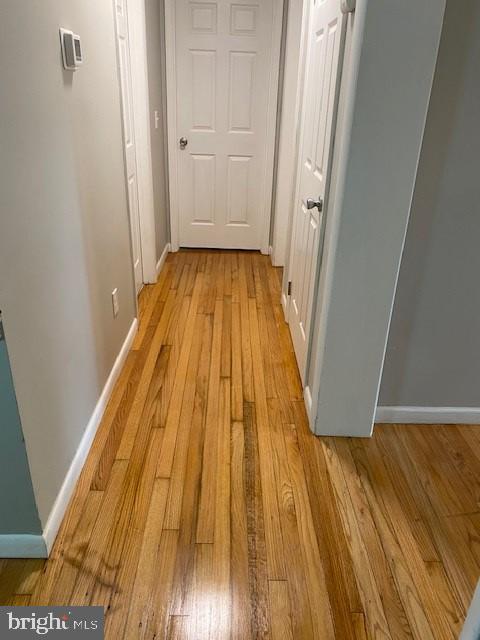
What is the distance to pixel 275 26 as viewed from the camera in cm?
366

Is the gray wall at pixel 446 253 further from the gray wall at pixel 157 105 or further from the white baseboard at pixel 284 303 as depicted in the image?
the gray wall at pixel 157 105

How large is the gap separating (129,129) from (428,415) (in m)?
2.46

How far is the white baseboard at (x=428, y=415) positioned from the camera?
2.10 m

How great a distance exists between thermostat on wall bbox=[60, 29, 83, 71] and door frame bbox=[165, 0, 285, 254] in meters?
2.32

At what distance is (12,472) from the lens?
4.39ft

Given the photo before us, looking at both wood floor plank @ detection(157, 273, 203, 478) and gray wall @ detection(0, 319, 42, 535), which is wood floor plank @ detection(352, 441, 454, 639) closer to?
wood floor plank @ detection(157, 273, 203, 478)

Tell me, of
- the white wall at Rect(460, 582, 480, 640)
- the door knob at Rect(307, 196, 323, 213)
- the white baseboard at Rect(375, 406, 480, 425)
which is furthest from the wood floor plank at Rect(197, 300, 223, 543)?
the door knob at Rect(307, 196, 323, 213)

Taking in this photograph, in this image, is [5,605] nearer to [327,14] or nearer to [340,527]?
[340,527]

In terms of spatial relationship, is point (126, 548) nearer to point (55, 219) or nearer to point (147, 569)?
point (147, 569)

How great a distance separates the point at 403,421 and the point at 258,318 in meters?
1.23

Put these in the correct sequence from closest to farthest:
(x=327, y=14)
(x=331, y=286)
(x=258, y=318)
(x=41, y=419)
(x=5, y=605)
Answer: (x=5, y=605), (x=41, y=419), (x=331, y=286), (x=327, y=14), (x=258, y=318)

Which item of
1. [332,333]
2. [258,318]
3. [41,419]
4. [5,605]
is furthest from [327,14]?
[5,605]

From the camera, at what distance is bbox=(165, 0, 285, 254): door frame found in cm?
365

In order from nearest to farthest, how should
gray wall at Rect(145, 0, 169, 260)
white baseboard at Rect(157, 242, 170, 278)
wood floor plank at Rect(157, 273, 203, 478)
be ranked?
wood floor plank at Rect(157, 273, 203, 478) → gray wall at Rect(145, 0, 169, 260) → white baseboard at Rect(157, 242, 170, 278)
